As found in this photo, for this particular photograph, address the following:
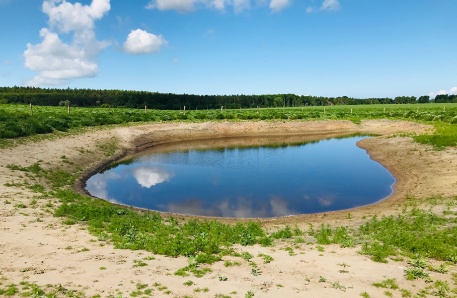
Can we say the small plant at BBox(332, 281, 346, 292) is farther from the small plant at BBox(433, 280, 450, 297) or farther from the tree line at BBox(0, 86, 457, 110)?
the tree line at BBox(0, 86, 457, 110)

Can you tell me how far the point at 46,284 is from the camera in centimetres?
1008

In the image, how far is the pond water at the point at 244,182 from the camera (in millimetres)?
23578

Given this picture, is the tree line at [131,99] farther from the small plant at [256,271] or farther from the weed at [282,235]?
the small plant at [256,271]

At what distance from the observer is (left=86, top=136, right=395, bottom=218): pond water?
2358 cm

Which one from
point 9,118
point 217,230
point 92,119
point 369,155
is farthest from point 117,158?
point 369,155

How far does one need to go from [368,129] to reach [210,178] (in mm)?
52776

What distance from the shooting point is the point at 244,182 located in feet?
99.7

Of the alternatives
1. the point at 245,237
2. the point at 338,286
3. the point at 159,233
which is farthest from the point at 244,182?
the point at 338,286

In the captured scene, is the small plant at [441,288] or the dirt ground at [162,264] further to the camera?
the dirt ground at [162,264]

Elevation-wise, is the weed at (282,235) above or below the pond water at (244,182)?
above

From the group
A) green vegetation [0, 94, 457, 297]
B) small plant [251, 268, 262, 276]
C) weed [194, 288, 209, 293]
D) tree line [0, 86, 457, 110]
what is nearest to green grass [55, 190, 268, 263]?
green vegetation [0, 94, 457, 297]

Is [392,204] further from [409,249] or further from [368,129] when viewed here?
[368,129]

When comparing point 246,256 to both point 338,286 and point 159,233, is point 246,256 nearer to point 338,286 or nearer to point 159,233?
point 338,286

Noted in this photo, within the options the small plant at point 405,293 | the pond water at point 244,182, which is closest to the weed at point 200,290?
the small plant at point 405,293
